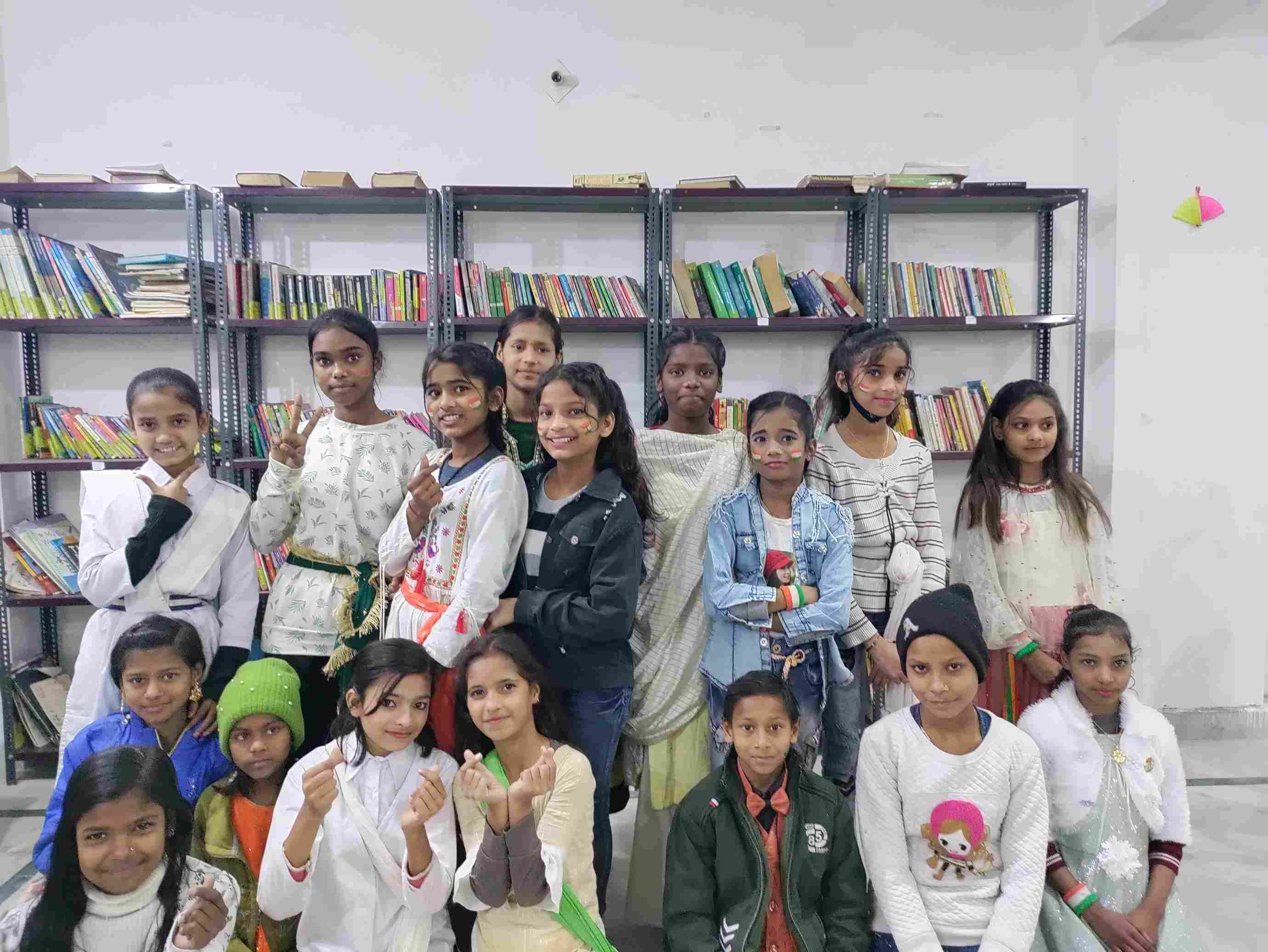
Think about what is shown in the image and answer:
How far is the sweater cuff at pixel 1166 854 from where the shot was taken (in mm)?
1699

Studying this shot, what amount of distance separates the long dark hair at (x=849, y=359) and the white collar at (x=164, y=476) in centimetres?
133

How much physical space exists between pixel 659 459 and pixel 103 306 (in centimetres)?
261

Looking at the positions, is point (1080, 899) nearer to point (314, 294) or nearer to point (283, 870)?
point (283, 870)

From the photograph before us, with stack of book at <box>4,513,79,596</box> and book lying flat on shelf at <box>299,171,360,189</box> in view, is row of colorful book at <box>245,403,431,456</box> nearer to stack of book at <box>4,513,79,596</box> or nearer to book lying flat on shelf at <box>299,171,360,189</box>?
stack of book at <box>4,513,79,596</box>

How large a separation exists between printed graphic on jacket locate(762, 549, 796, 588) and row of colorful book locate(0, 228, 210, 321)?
268 centimetres

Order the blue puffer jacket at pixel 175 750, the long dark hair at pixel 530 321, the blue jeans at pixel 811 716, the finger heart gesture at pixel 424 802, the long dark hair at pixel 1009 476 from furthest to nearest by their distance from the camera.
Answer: the long dark hair at pixel 1009 476 < the long dark hair at pixel 530 321 < the blue jeans at pixel 811 716 < the blue puffer jacket at pixel 175 750 < the finger heart gesture at pixel 424 802

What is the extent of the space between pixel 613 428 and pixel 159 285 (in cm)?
242

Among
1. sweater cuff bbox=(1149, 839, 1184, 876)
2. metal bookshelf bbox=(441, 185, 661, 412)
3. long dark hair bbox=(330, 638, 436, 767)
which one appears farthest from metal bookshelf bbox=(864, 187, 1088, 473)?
long dark hair bbox=(330, 638, 436, 767)

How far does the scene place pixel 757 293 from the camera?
337cm

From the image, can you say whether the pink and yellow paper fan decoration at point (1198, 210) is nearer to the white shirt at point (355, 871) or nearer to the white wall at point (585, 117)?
the white wall at point (585, 117)

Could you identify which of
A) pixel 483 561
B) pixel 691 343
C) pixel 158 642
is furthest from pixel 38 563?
pixel 691 343

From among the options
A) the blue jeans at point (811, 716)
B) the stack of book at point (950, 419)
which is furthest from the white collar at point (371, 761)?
the stack of book at point (950, 419)


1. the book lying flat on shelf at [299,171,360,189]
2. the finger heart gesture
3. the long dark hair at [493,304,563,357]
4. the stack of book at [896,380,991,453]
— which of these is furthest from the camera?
the stack of book at [896,380,991,453]

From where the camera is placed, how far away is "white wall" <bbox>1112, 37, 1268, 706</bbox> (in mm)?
3439
